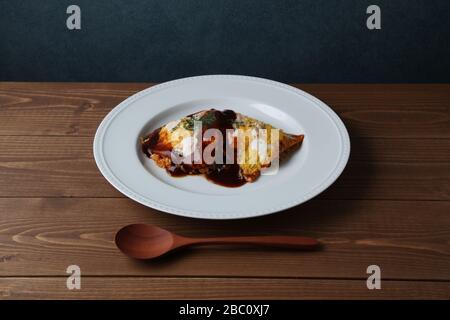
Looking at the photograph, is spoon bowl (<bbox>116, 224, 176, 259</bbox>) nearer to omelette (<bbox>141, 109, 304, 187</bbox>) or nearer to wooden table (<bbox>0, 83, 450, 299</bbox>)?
wooden table (<bbox>0, 83, 450, 299</bbox>)

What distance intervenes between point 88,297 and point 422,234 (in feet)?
1.61

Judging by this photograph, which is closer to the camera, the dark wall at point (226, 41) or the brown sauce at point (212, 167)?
the brown sauce at point (212, 167)

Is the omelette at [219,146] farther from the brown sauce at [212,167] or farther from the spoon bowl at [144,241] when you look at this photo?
the spoon bowl at [144,241]

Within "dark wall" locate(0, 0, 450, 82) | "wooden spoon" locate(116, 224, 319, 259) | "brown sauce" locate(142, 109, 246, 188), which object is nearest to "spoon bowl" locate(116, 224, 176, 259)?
"wooden spoon" locate(116, 224, 319, 259)

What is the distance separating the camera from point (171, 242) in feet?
2.67

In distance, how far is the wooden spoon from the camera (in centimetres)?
81

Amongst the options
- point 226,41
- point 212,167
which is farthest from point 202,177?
point 226,41

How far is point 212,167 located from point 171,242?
0.59ft

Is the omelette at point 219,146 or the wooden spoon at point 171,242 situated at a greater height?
the omelette at point 219,146

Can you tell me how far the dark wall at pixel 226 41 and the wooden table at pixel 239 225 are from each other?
75 centimetres

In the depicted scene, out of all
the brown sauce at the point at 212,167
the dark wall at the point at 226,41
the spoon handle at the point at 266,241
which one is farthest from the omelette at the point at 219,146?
the dark wall at the point at 226,41

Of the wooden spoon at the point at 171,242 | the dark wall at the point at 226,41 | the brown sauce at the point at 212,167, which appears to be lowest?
the wooden spoon at the point at 171,242

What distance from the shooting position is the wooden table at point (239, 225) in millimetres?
764

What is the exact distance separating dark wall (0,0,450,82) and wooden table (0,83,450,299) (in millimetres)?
751
